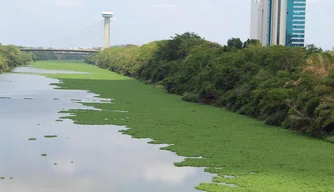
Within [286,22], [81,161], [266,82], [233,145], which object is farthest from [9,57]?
[81,161]

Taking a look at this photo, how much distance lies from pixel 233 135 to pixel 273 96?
4.08 m

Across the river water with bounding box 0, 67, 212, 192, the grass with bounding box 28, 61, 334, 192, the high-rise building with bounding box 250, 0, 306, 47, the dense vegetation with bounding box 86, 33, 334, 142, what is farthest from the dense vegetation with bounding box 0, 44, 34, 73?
the river water with bounding box 0, 67, 212, 192

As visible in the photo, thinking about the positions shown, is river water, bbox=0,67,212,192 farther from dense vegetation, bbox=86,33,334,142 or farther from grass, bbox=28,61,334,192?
dense vegetation, bbox=86,33,334,142

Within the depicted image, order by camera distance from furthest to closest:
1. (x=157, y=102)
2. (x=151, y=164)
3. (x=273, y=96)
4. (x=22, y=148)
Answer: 1. (x=157, y=102)
2. (x=273, y=96)
3. (x=22, y=148)
4. (x=151, y=164)

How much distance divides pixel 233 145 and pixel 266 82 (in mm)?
8622

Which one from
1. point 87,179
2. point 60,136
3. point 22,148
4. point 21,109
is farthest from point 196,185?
point 21,109

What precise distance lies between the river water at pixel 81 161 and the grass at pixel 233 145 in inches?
29.6

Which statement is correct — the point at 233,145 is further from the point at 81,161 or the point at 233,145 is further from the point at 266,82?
the point at 266,82

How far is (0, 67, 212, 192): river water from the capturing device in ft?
45.0

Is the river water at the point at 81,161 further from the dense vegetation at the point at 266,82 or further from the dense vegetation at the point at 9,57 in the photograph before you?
the dense vegetation at the point at 9,57

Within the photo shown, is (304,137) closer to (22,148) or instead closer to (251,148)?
(251,148)

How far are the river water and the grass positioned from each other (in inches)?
29.6

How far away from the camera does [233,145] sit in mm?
19062

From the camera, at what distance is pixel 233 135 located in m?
21.4
